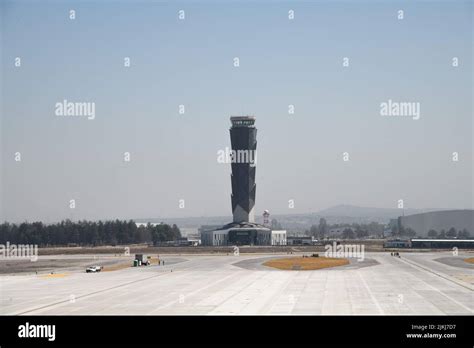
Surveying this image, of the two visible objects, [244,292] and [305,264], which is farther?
[305,264]

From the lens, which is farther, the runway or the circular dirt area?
the circular dirt area

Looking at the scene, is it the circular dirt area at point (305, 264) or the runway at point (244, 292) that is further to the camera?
the circular dirt area at point (305, 264)

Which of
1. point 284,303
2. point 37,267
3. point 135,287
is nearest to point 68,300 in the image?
point 135,287
